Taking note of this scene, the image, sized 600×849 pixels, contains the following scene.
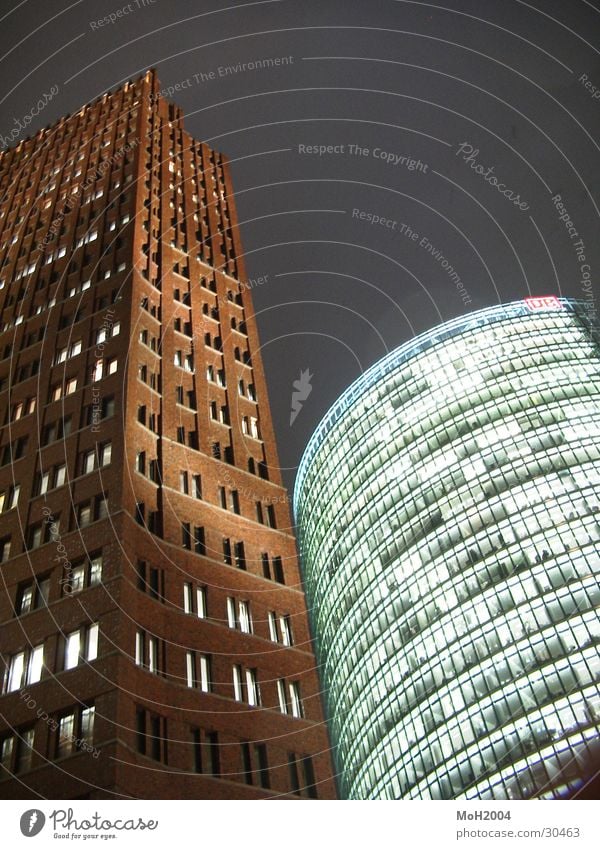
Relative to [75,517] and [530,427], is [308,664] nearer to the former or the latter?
[75,517]

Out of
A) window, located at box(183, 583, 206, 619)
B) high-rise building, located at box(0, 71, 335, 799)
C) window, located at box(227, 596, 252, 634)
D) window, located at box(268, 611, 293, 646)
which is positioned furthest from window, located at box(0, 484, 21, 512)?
window, located at box(268, 611, 293, 646)

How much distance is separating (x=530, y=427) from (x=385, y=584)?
91.9 ft

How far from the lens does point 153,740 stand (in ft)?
115

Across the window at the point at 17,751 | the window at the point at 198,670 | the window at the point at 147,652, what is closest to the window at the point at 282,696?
the window at the point at 198,670

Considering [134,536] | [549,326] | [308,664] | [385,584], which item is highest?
[549,326]

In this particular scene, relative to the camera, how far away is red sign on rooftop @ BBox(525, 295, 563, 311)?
398 feet

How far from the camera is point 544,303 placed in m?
122

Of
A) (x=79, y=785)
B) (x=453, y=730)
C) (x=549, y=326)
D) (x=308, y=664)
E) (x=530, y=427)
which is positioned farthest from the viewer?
(x=549, y=326)

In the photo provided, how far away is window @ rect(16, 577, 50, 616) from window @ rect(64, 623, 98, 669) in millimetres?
3567

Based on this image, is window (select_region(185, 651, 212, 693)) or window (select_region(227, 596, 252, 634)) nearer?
window (select_region(185, 651, 212, 693))

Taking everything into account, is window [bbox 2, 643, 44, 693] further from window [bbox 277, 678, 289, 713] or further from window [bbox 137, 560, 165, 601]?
window [bbox 277, 678, 289, 713]

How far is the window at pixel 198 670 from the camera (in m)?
39.3
